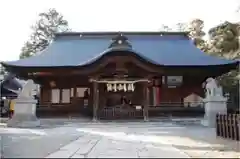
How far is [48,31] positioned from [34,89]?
107 feet

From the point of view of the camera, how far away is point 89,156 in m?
6.26

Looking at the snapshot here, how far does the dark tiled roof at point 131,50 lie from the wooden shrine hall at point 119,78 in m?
0.07

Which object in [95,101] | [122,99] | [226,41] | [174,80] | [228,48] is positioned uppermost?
[226,41]

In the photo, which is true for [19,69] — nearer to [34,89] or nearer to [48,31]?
[34,89]

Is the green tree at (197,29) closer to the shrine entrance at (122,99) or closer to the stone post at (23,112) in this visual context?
the shrine entrance at (122,99)

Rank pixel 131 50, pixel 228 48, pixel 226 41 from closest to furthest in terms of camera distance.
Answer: pixel 131 50
pixel 228 48
pixel 226 41

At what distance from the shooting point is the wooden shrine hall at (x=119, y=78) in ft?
61.1

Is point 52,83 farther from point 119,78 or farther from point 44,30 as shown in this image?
point 44,30

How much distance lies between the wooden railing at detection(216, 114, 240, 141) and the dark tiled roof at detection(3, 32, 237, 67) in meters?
8.87

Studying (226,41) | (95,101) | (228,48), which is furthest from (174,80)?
(226,41)

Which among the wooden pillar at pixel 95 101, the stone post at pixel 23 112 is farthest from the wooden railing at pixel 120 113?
the stone post at pixel 23 112

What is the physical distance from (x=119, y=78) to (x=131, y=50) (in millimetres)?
2102

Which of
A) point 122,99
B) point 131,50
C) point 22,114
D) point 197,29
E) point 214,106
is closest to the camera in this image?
point 214,106

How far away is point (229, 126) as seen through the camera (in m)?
9.56
